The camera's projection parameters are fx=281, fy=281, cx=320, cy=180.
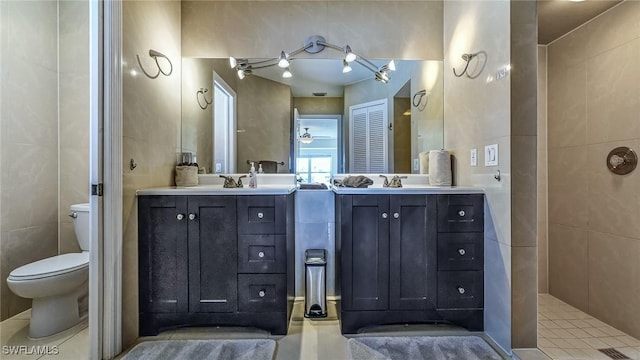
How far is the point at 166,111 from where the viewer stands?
2.11 metres

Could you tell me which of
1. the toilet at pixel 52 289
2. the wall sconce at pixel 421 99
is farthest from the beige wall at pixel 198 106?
the wall sconce at pixel 421 99

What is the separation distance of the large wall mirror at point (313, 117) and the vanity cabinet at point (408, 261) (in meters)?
0.72

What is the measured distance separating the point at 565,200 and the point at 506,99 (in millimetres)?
1274

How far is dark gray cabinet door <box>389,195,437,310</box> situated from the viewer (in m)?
1.75

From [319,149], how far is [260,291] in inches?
49.3

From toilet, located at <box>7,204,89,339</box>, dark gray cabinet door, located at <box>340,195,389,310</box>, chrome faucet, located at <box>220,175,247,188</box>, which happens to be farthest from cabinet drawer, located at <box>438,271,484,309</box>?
toilet, located at <box>7,204,89,339</box>

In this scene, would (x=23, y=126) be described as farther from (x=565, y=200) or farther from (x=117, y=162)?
(x=565, y=200)

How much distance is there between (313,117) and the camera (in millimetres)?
2439

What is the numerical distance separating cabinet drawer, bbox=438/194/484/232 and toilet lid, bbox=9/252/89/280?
2.34 metres

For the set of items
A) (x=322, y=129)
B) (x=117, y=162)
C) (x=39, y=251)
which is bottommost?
(x=39, y=251)

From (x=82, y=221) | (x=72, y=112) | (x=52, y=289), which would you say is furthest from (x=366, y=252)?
(x=72, y=112)

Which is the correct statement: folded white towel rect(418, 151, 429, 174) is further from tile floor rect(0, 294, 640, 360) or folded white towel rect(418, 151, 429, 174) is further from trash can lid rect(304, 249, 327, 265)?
tile floor rect(0, 294, 640, 360)

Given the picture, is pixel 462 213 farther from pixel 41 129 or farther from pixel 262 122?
pixel 41 129

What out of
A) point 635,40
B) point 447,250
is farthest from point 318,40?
point 635,40
